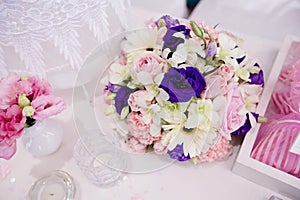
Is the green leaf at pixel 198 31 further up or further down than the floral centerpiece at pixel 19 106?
further up

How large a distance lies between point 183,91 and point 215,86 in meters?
0.08

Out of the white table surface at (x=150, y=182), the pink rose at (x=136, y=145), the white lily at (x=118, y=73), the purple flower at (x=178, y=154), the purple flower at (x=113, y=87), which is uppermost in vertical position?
the white lily at (x=118, y=73)

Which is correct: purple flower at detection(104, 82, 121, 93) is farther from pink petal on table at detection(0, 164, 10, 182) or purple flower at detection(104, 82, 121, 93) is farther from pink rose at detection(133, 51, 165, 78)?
pink petal on table at detection(0, 164, 10, 182)

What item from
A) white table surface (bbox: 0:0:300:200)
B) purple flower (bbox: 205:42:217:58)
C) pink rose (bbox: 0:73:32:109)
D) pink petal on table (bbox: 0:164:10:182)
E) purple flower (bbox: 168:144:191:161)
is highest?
purple flower (bbox: 205:42:217:58)

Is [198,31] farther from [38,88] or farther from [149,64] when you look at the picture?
[38,88]

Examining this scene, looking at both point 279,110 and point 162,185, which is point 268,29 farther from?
Result: point 162,185

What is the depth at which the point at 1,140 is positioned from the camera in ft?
2.22

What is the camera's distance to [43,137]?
0.82 metres

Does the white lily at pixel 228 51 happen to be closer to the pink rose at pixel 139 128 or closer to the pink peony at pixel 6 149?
the pink rose at pixel 139 128

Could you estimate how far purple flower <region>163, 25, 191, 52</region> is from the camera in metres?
0.79

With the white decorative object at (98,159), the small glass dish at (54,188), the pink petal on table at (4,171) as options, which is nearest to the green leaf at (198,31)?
the white decorative object at (98,159)

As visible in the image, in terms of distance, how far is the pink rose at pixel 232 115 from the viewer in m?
0.77

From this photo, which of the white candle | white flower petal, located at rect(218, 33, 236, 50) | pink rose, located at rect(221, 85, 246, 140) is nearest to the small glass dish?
the white candle

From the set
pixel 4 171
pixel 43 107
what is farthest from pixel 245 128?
pixel 4 171
